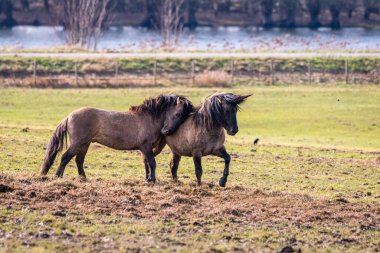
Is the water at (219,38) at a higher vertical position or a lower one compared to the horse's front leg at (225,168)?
lower

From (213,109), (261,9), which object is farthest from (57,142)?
(261,9)

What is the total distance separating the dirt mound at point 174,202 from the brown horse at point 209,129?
97cm

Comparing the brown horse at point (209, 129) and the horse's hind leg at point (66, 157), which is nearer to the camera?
the brown horse at point (209, 129)

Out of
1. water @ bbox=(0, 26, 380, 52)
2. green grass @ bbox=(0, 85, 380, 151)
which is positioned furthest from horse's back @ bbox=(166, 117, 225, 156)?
water @ bbox=(0, 26, 380, 52)

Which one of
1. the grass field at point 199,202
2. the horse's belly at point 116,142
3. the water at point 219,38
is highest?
the horse's belly at point 116,142

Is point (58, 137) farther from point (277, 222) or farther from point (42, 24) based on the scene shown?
point (42, 24)

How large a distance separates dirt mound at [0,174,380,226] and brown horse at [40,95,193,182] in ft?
3.76

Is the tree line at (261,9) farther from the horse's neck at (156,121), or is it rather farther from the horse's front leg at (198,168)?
the horse's front leg at (198,168)

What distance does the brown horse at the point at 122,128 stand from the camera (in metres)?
18.0

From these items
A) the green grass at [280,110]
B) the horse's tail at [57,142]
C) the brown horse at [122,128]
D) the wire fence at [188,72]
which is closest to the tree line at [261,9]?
the wire fence at [188,72]

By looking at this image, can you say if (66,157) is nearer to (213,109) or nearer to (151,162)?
(151,162)

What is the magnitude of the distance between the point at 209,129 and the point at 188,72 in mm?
35175

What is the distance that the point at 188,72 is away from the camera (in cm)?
5272

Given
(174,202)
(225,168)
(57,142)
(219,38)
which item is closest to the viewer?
(174,202)
